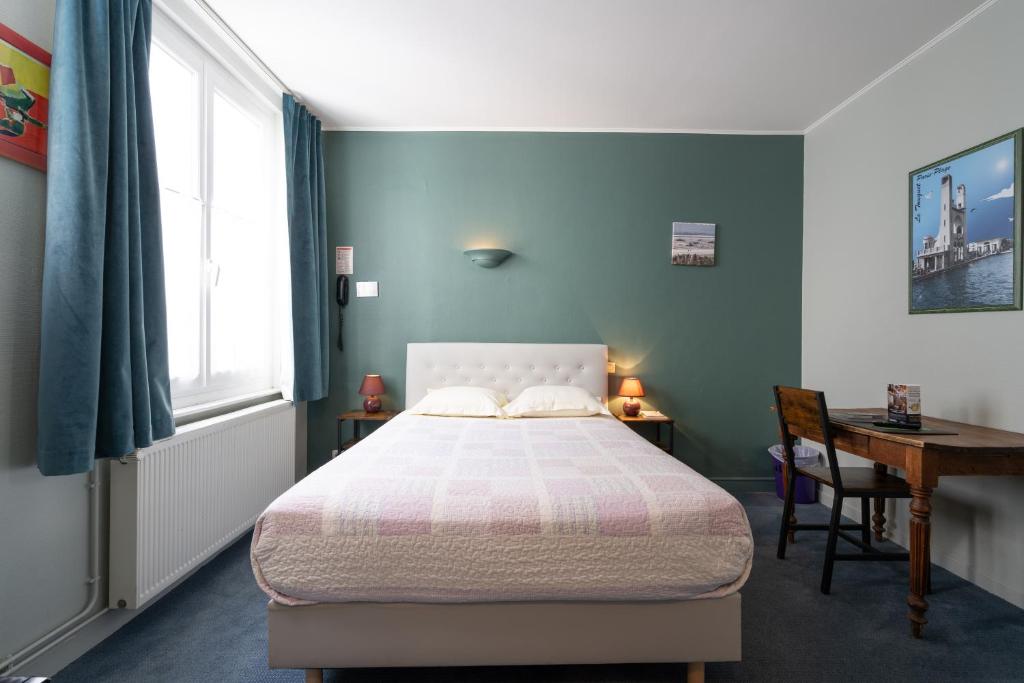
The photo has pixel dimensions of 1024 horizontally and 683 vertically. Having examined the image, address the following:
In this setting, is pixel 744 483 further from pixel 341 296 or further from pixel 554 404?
pixel 341 296

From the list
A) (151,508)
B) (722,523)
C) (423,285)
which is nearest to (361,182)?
(423,285)

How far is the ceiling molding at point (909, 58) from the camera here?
243 cm

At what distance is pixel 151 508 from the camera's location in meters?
2.05

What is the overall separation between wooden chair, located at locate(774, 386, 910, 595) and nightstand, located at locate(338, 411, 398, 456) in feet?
8.21

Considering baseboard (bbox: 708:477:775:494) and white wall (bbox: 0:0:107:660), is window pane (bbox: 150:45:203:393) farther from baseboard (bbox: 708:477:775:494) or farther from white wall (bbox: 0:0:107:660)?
baseboard (bbox: 708:477:775:494)

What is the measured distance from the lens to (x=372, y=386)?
3.65 meters

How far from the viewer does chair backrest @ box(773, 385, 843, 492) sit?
230cm

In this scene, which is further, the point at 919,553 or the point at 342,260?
the point at 342,260

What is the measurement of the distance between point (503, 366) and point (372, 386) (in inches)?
37.7

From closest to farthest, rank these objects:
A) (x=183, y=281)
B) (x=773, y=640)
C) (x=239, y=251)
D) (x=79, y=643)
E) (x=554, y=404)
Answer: (x=79, y=643)
(x=773, y=640)
(x=183, y=281)
(x=239, y=251)
(x=554, y=404)

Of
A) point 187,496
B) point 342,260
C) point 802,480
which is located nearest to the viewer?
point 187,496

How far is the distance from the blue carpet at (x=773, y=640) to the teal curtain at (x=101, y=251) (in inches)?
29.9

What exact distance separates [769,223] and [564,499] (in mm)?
3168

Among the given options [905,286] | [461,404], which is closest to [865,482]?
[905,286]
